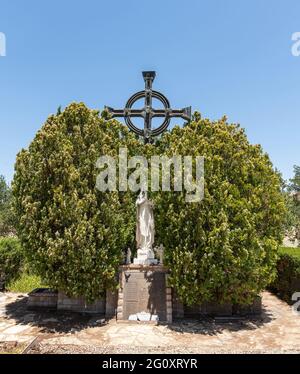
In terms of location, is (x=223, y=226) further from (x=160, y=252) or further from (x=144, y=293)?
(x=144, y=293)

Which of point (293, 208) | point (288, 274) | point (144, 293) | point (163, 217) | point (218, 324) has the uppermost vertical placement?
point (293, 208)

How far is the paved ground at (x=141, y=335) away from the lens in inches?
407

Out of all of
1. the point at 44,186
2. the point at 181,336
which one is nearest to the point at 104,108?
the point at 44,186

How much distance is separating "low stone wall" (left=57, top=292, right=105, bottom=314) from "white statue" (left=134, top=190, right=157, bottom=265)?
9.68 ft

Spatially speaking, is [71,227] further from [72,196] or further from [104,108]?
[104,108]

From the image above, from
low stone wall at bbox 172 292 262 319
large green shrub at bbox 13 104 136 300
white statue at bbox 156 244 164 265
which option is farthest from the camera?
low stone wall at bbox 172 292 262 319

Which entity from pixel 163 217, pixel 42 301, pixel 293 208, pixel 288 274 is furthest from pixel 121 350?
pixel 293 208

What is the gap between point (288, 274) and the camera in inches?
660

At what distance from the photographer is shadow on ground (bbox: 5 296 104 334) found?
1270 centimetres

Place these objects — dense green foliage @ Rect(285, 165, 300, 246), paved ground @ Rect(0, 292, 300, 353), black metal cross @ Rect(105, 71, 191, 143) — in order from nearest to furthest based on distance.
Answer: paved ground @ Rect(0, 292, 300, 353) < black metal cross @ Rect(105, 71, 191, 143) < dense green foliage @ Rect(285, 165, 300, 246)

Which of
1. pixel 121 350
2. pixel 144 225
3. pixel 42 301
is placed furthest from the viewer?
pixel 42 301

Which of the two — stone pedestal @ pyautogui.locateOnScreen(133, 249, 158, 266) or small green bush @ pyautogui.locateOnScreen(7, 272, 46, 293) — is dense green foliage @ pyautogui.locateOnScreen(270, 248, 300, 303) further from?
small green bush @ pyautogui.locateOnScreen(7, 272, 46, 293)

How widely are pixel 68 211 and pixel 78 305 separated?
16.7 feet

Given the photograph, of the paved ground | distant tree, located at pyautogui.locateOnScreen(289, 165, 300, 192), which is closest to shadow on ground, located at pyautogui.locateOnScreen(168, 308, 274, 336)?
the paved ground
